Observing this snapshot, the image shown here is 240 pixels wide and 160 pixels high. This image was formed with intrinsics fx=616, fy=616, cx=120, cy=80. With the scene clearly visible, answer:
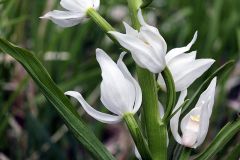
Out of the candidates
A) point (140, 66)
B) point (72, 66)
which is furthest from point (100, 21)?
point (72, 66)

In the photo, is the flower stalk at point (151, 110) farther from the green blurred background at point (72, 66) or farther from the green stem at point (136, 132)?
the green blurred background at point (72, 66)

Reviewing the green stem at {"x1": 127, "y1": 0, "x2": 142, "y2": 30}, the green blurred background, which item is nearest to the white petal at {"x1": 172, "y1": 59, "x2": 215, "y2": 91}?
the green stem at {"x1": 127, "y1": 0, "x2": 142, "y2": 30}

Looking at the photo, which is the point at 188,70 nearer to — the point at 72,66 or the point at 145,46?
the point at 145,46

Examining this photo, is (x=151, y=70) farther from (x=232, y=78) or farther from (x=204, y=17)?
(x=204, y=17)

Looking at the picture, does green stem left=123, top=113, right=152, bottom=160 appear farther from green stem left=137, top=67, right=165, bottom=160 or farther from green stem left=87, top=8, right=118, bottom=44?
green stem left=87, top=8, right=118, bottom=44

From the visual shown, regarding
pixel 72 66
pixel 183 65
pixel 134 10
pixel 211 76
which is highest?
pixel 134 10
